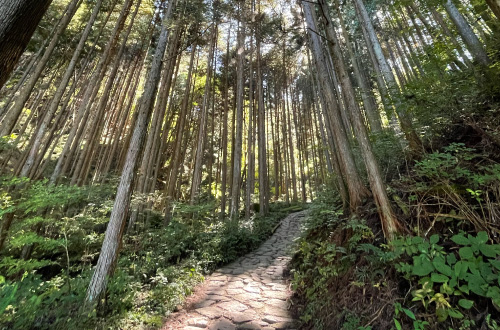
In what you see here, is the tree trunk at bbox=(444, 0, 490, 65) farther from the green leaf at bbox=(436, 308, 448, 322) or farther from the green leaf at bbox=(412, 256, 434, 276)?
the green leaf at bbox=(436, 308, 448, 322)

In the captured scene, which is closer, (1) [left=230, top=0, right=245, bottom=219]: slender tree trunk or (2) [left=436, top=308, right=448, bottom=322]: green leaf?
(2) [left=436, top=308, right=448, bottom=322]: green leaf

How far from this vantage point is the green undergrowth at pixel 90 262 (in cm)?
266

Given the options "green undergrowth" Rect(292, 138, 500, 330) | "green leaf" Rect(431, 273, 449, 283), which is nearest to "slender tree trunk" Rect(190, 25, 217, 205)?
"green undergrowth" Rect(292, 138, 500, 330)

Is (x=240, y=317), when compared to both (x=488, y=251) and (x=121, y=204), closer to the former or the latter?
(x=121, y=204)

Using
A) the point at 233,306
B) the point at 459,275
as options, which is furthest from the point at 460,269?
the point at 233,306

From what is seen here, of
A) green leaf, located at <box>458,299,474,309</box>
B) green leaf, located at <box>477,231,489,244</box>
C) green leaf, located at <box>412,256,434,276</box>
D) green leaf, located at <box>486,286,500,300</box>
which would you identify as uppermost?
green leaf, located at <box>477,231,489,244</box>

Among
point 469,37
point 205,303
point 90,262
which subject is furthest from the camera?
point 90,262

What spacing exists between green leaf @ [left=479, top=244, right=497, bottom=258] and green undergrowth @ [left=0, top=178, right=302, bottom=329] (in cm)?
371

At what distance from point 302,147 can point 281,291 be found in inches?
541

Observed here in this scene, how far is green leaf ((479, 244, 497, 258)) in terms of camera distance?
5.06 feet

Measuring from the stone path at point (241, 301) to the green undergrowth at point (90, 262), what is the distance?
30cm

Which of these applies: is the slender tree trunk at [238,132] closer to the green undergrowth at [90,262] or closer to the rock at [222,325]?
the green undergrowth at [90,262]

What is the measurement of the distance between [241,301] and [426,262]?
293cm

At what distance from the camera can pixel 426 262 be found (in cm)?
186
